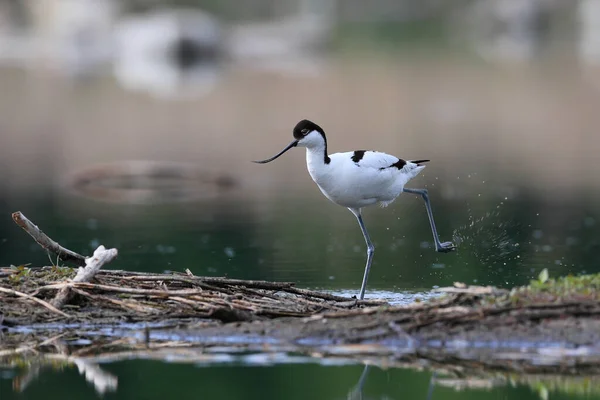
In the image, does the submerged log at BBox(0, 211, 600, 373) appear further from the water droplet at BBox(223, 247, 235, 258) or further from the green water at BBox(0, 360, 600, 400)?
the water droplet at BBox(223, 247, 235, 258)

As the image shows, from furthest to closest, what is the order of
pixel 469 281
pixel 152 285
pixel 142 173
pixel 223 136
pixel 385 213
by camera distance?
pixel 223 136
pixel 142 173
pixel 385 213
pixel 469 281
pixel 152 285

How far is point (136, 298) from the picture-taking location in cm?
848

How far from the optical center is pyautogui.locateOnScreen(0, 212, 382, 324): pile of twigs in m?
8.20

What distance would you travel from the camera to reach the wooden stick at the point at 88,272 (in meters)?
8.23

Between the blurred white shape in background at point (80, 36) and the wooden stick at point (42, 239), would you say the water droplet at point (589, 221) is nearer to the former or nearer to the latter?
the wooden stick at point (42, 239)

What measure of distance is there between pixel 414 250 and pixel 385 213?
3.14m

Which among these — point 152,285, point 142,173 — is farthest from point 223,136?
point 152,285

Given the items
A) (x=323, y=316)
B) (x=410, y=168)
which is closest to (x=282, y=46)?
(x=410, y=168)

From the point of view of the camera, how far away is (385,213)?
1569 centimetres

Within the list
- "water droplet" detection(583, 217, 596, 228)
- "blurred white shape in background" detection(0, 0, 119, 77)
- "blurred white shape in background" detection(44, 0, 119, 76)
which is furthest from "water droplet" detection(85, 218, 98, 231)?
"blurred white shape in background" detection(44, 0, 119, 76)

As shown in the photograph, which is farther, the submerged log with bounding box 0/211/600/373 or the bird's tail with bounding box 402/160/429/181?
the bird's tail with bounding box 402/160/429/181

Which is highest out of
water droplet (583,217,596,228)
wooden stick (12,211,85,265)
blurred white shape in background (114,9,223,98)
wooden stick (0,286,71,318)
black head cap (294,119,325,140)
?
blurred white shape in background (114,9,223,98)

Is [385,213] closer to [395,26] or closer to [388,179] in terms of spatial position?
[388,179]

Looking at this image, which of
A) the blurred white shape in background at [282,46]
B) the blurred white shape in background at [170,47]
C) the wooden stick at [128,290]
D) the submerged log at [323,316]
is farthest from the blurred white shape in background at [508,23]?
the wooden stick at [128,290]
